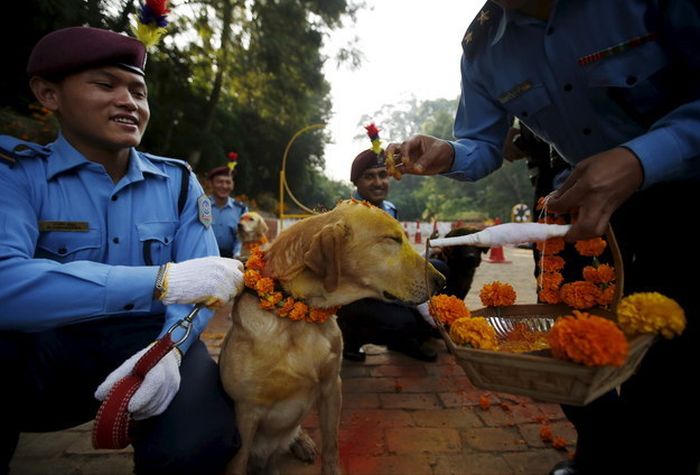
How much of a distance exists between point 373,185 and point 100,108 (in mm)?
3274

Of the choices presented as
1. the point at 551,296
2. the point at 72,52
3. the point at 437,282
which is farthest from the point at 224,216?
the point at 551,296

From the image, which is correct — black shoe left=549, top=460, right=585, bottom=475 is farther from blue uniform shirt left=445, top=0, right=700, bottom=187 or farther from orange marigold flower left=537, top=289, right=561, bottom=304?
blue uniform shirt left=445, top=0, right=700, bottom=187

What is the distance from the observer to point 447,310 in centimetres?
125

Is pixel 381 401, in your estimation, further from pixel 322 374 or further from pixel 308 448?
pixel 322 374

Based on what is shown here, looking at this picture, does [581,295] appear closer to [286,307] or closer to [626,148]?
[626,148]

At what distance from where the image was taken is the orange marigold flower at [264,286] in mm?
1889

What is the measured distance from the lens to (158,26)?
2.08 m

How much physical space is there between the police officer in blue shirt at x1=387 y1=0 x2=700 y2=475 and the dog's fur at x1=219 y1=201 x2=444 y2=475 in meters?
0.50

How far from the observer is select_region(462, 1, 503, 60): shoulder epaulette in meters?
2.00

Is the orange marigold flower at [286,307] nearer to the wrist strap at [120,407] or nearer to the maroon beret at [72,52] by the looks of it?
the wrist strap at [120,407]

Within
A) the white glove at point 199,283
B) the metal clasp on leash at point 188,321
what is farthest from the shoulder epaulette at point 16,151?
the metal clasp on leash at point 188,321

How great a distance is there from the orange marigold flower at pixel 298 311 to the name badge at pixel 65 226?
45.5 inches

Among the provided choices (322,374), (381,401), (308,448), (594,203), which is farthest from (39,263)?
(381,401)

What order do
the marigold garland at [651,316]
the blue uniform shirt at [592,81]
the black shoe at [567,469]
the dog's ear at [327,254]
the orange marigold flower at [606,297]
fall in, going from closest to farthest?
1. the marigold garland at [651,316]
2. the blue uniform shirt at [592,81]
3. the orange marigold flower at [606,297]
4. the dog's ear at [327,254]
5. the black shoe at [567,469]
